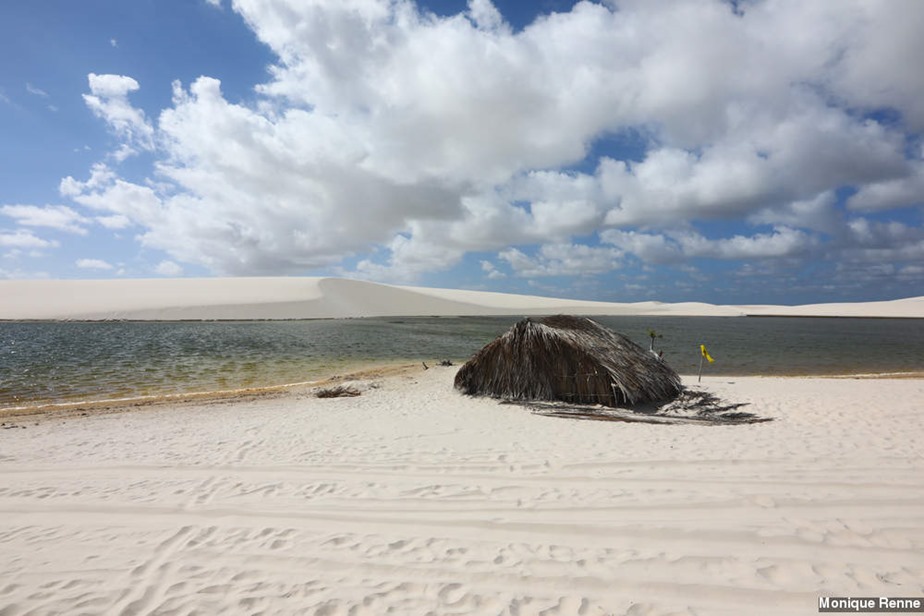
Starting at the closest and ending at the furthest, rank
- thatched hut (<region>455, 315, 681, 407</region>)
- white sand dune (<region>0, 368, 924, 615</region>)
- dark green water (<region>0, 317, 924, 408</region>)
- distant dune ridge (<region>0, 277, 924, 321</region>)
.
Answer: white sand dune (<region>0, 368, 924, 615</region>)
thatched hut (<region>455, 315, 681, 407</region>)
dark green water (<region>0, 317, 924, 408</region>)
distant dune ridge (<region>0, 277, 924, 321</region>)

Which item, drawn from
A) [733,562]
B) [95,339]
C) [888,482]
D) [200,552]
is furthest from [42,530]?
[95,339]

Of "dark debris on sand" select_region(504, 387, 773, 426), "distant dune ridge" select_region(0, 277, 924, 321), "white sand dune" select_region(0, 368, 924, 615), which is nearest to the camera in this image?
"white sand dune" select_region(0, 368, 924, 615)

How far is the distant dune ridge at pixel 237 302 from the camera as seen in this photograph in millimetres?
47469

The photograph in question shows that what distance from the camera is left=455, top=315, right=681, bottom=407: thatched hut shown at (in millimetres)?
10266

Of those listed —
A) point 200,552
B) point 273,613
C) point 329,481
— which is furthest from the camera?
point 329,481

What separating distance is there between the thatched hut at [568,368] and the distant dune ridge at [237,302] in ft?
148

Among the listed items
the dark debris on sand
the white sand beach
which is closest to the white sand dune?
the white sand beach

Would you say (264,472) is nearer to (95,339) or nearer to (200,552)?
(200,552)

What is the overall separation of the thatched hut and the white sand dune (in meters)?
2.22

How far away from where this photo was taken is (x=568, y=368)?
10.7 metres

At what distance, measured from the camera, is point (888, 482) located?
5.07 meters

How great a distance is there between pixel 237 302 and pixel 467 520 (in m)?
56.5

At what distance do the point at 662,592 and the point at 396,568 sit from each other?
6.96ft

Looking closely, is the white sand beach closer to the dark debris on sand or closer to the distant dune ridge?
the dark debris on sand
